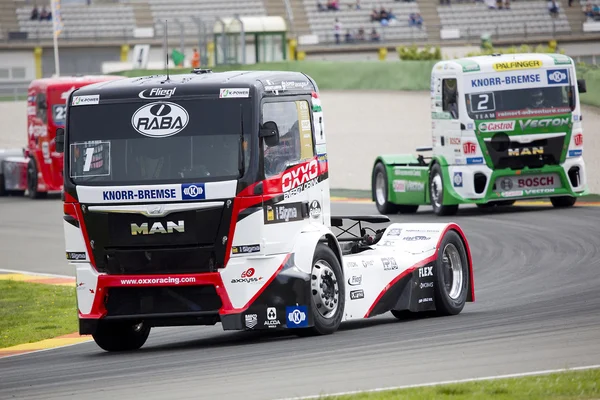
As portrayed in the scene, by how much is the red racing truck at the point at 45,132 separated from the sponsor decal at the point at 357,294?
19.7 m

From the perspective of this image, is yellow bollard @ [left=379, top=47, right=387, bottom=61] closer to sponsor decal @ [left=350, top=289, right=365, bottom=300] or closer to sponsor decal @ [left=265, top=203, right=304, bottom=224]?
sponsor decal @ [left=350, top=289, right=365, bottom=300]

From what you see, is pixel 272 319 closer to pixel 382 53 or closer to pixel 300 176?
pixel 300 176

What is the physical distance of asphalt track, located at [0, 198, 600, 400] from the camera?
8.39 meters

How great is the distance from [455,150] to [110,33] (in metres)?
41.2

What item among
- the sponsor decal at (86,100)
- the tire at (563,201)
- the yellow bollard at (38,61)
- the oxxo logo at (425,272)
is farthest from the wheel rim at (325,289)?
the yellow bollard at (38,61)

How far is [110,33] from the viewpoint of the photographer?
60.6 meters

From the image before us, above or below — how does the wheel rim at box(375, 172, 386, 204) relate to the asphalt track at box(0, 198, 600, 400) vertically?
below

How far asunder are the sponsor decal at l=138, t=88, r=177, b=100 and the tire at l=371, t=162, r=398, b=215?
13036 millimetres

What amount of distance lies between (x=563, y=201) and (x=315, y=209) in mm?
12295

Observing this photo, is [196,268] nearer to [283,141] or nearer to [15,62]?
[283,141]

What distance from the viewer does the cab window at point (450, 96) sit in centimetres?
2158

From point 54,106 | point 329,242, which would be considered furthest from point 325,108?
point 329,242

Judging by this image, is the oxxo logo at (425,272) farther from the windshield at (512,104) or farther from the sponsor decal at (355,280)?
the windshield at (512,104)

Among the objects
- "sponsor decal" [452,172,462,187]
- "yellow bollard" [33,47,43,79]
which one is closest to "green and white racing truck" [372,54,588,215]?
"sponsor decal" [452,172,462,187]
